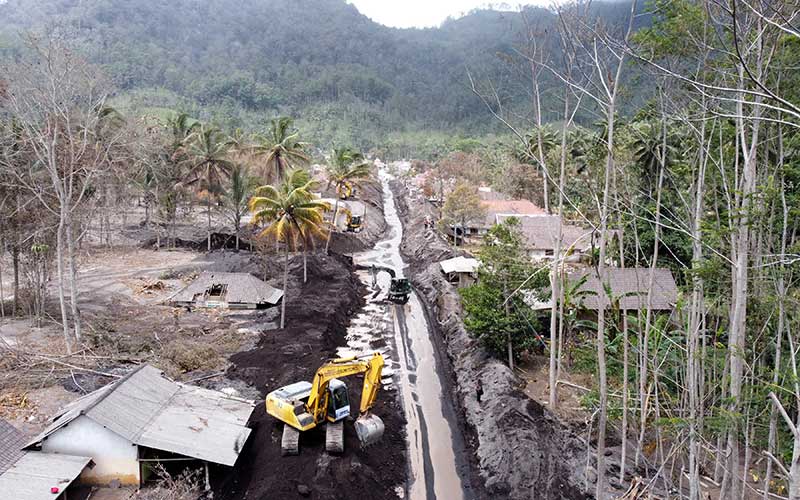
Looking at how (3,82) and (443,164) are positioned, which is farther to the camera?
(443,164)

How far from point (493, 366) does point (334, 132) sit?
5083 inches

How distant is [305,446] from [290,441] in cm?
72

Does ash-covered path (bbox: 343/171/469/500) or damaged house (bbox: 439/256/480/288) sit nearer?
ash-covered path (bbox: 343/171/469/500)

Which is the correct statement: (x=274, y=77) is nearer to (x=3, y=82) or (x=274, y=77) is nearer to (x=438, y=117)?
(x=438, y=117)

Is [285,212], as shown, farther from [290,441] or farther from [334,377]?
[290,441]

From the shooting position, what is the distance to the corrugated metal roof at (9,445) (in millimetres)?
13914

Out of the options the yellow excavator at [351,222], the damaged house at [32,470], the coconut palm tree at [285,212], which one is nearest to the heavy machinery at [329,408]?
the damaged house at [32,470]

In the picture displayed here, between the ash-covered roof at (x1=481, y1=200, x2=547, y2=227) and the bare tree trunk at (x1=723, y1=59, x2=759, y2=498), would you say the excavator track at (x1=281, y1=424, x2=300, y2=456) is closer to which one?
the bare tree trunk at (x1=723, y1=59, x2=759, y2=498)

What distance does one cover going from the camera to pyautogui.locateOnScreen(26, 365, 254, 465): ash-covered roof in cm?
1512

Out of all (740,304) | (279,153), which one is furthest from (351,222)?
(740,304)

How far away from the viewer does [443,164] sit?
71875 millimetres

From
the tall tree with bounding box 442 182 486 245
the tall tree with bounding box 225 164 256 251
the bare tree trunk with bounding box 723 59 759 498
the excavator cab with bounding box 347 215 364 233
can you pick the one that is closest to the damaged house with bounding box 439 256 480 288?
the tall tree with bounding box 442 182 486 245

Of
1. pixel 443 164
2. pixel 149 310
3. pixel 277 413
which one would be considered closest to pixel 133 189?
pixel 149 310

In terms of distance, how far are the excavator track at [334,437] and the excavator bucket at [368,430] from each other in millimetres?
604
